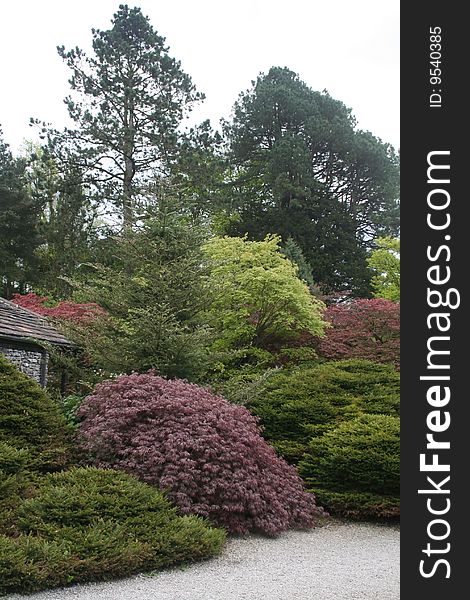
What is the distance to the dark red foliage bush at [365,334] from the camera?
44.9 ft

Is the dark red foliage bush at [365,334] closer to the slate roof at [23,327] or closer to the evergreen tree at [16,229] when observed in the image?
the slate roof at [23,327]

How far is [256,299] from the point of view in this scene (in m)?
13.2

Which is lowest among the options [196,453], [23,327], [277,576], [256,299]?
[277,576]

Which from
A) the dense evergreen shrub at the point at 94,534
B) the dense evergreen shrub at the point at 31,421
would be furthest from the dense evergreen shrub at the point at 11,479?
the dense evergreen shrub at the point at 31,421

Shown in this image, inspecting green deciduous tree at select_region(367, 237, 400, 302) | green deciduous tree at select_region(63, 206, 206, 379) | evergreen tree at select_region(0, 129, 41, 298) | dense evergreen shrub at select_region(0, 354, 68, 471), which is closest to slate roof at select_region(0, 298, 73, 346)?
green deciduous tree at select_region(63, 206, 206, 379)

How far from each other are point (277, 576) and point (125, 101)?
757 inches

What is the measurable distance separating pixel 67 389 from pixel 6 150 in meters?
17.1

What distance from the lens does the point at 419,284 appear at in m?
3.89

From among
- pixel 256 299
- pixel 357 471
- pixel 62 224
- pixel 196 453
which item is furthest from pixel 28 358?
pixel 62 224

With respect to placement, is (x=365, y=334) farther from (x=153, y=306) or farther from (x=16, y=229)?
(x=16, y=229)

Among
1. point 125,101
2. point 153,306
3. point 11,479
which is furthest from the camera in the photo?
point 125,101

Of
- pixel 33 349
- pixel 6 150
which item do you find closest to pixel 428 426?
pixel 33 349

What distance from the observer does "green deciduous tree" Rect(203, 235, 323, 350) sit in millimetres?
12875

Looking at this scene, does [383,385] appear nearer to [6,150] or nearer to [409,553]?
[409,553]
